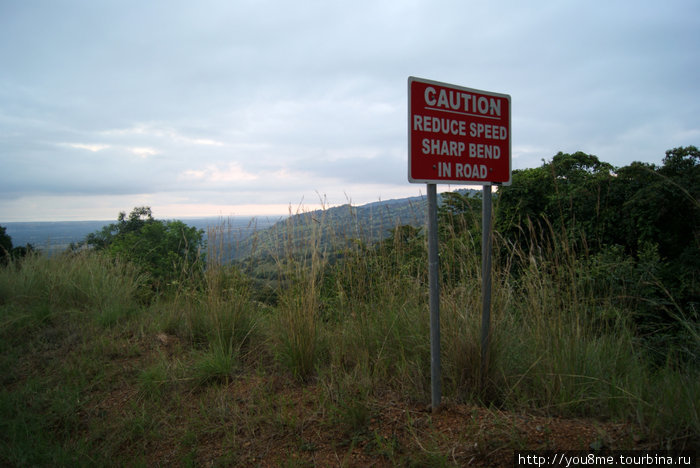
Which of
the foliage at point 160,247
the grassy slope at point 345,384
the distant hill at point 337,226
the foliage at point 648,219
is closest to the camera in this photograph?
the grassy slope at point 345,384

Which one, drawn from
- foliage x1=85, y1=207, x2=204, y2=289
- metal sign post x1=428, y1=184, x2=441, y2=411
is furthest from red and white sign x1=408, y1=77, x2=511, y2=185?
foliage x1=85, y1=207, x2=204, y2=289

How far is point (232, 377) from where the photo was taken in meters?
3.67

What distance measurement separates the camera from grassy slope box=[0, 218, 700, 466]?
2.42m

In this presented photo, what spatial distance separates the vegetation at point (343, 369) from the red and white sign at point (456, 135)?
1007 mm

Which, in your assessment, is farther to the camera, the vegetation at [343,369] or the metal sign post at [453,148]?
the metal sign post at [453,148]

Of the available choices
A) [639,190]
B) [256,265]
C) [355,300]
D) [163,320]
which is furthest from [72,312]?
[639,190]

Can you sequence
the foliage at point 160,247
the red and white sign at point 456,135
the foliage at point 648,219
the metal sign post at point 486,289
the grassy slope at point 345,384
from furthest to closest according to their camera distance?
the foliage at point 160,247
the foliage at point 648,219
the metal sign post at point 486,289
the red and white sign at point 456,135
the grassy slope at point 345,384

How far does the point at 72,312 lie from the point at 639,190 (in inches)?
356

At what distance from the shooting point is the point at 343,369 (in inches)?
131

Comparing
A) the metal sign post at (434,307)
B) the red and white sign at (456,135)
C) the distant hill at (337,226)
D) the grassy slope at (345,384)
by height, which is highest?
the red and white sign at (456,135)

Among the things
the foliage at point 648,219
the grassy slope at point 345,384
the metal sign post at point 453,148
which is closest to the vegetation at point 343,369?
the grassy slope at point 345,384

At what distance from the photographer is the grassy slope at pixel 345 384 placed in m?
2.42

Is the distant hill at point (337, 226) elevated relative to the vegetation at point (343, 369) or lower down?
elevated

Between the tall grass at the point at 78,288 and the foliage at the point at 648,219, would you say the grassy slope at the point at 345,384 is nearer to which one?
the tall grass at the point at 78,288
